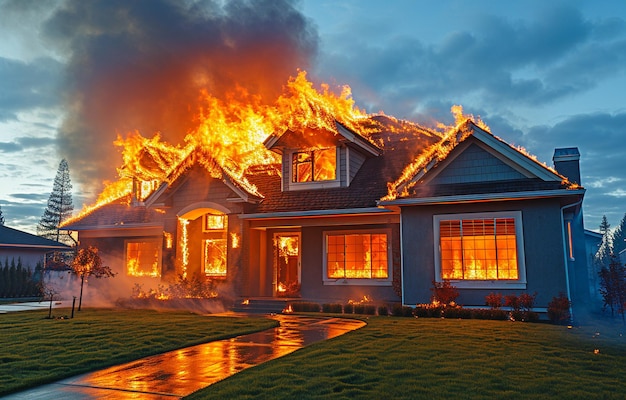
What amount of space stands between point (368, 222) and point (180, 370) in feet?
35.9

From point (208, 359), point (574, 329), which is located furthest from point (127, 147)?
point (574, 329)

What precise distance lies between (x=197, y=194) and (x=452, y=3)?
1178 centimetres

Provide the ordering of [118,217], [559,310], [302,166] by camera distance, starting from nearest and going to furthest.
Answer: [559,310], [302,166], [118,217]

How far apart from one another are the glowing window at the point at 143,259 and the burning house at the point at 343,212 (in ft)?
0.23

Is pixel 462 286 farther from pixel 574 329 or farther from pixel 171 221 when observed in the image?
pixel 171 221

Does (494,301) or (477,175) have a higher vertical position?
(477,175)

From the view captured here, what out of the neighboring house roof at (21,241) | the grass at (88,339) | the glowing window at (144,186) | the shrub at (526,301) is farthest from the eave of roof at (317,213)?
the neighboring house roof at (21,241)

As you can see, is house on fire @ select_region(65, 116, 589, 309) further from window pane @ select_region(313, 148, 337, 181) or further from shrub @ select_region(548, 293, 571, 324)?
shrub @ select_region(548, 293, 571, 324)

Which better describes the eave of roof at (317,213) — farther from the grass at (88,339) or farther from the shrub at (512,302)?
the grass at (88,339)

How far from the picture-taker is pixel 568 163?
59.3 feet

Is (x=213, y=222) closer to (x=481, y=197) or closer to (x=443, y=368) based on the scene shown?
(x=481, y=197)

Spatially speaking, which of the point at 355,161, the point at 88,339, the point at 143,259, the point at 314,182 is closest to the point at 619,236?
the point at 355,161

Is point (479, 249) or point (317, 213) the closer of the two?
point (479, 249)

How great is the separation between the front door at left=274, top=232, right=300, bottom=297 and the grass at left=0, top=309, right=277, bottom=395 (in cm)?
501
